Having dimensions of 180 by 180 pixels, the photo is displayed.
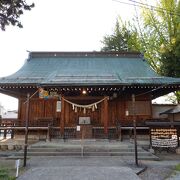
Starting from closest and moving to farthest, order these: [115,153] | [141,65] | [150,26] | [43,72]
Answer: [115,153] → [43,72] → [141,65] → [150,26]

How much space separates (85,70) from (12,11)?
8.48 metres

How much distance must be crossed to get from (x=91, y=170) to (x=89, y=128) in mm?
5829

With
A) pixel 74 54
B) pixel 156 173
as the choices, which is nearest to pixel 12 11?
pixel 156 173

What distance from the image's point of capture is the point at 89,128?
12203mm

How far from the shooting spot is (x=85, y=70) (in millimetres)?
15664

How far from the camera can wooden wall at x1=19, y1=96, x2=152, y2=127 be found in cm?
1323

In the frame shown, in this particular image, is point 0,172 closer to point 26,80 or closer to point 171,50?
point 26,80

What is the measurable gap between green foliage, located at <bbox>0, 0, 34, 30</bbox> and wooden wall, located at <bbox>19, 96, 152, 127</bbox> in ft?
21.8

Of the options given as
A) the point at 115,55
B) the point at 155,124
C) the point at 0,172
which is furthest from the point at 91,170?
the point at 115,55

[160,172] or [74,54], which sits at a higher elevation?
[74,54]

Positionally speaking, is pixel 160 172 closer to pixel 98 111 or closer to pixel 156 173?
pixel 156 173

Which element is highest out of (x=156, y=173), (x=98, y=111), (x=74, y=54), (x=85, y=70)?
(x=74, y=54)

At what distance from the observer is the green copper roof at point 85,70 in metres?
12.2

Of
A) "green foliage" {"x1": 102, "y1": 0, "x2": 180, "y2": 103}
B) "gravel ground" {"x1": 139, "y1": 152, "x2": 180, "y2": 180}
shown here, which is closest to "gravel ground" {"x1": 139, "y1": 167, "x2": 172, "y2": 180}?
"gravel ground" {"x1": 139, "y1": 152, "x2": 180, "y2": 180}
